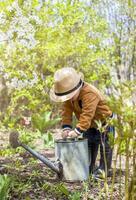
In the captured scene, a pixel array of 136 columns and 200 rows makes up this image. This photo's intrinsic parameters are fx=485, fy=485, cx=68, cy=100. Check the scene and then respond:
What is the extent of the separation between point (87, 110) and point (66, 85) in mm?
285

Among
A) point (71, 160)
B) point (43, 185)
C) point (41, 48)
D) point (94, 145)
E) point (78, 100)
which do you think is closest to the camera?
point (43, 185)

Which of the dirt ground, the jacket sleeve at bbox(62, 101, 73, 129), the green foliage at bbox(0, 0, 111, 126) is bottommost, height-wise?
the dirt ground

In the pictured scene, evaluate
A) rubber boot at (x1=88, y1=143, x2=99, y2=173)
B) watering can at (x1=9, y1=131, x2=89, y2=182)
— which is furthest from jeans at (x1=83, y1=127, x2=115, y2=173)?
watering can at (x1=9, y1=131, x2=89, y2=182)

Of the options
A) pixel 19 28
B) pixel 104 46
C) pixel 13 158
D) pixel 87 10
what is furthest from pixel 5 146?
pixel 104 46

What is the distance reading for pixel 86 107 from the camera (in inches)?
165

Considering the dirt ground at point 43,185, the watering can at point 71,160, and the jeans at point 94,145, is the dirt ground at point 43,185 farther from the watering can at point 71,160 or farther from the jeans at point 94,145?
the jeans at point 94,145

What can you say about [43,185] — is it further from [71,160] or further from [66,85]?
[66,85]

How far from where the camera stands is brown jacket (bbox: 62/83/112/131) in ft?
13.6

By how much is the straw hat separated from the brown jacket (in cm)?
8

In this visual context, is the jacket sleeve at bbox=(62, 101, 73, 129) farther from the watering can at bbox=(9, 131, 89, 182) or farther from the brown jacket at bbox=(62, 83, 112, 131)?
the watering can at bbox=(9, 131, 89, 182)

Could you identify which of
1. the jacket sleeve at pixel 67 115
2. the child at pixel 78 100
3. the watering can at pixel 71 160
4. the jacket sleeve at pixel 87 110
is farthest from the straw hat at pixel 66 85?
the watering can at pixel 71 160

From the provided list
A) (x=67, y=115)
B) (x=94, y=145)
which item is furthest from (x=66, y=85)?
(x=94, y=145)

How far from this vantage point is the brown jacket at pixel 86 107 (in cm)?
414

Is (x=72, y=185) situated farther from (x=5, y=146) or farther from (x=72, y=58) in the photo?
A: (x=72, y=58)
